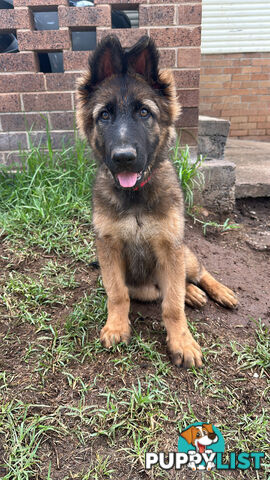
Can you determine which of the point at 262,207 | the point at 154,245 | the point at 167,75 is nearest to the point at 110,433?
the point at 154,245

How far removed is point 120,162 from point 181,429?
150 cm

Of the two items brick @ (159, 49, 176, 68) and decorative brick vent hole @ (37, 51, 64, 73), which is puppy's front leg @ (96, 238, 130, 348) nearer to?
brick @ (159, 49, 176, 68)

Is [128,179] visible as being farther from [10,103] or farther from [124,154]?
[10,103]

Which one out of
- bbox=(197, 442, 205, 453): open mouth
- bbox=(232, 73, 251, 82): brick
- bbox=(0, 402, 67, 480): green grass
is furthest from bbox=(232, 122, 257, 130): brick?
bbox=(0, 402, 67, 480): green grass

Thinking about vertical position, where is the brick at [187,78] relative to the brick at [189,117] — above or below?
above

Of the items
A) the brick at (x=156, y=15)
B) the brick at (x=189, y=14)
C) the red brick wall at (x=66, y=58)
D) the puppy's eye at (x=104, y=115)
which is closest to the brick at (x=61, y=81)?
the red brick wall at (x=66, y=58)

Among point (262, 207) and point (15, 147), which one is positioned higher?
point (15, 147)

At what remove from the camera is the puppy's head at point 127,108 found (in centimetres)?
207

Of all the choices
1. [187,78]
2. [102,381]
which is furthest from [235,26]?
[102,381]

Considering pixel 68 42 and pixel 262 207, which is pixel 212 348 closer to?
pixel 262 207

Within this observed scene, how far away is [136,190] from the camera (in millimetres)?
2357

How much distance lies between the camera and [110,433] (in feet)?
5.93

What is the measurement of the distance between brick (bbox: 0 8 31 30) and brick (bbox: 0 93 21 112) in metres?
0.74

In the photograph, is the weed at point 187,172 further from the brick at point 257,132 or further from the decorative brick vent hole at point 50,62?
the brick at point 257,132
